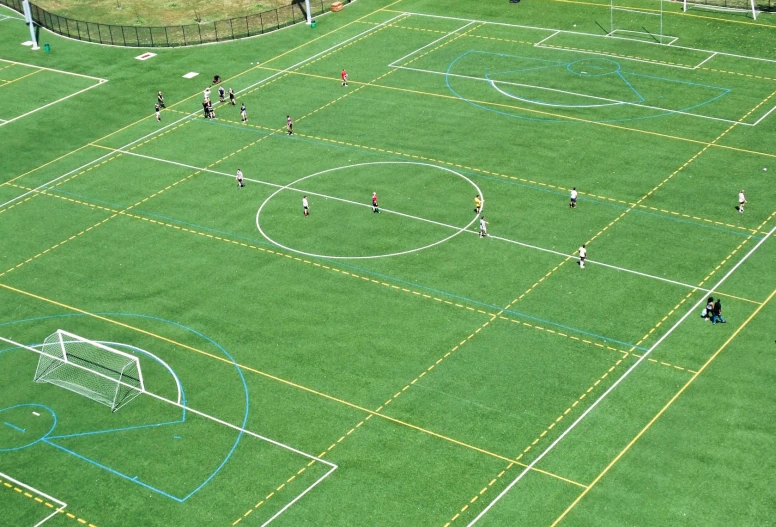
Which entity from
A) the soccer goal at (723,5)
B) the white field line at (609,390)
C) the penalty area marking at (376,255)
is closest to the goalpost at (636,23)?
the soccer goal at (723,5)

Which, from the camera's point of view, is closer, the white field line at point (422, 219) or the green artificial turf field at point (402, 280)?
the green artificial turf field at point (402, 280)

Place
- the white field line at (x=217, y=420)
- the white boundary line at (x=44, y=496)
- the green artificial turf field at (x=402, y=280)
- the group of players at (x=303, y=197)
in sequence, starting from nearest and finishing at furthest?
the white boundary line at (x=44, y=496)
the green artificial turf field at (x=402, y=280)
the white field line at (x=217, y=420)
the group of players at (x=303, y=197)

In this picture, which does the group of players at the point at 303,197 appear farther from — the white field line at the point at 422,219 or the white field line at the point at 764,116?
the white field line at the point at 764,116

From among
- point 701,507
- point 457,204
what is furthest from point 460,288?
point 701,507

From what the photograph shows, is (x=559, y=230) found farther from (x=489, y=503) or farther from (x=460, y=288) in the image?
(x=489, y=503)

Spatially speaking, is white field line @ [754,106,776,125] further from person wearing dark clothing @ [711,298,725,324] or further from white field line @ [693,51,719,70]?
person wearing dark clothing @ [711,298,725,324]
